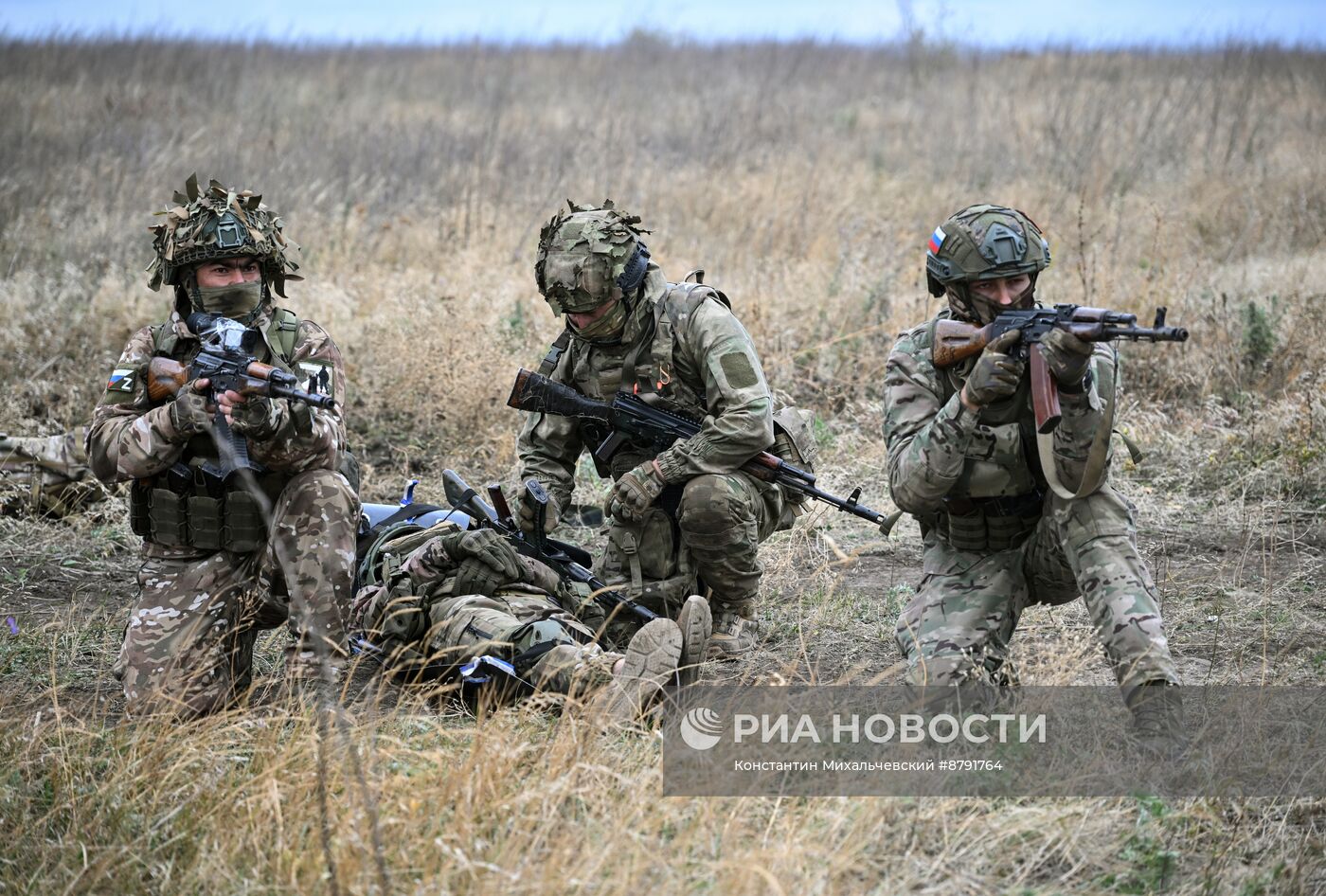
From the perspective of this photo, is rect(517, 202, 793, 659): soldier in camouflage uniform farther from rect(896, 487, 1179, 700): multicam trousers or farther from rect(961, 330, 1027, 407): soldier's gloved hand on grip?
rect(961, 330, 1027, 407): soldier's gloved hand on grip

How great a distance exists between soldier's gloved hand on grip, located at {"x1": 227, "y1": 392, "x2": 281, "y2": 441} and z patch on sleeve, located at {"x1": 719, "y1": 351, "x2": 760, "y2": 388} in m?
1.63

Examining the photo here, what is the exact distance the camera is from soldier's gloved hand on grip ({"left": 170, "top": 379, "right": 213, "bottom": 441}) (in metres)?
4.06

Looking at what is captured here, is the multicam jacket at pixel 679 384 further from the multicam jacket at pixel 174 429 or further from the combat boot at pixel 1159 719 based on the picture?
the combat boot at pixel 1159 719

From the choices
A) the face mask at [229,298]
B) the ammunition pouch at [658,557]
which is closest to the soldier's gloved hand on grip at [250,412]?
the face mask at [229,298]

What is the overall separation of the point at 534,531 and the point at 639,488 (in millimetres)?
459

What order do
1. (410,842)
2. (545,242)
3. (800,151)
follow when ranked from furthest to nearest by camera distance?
1. (800,151)
2. (545,242)
3. (410,842)

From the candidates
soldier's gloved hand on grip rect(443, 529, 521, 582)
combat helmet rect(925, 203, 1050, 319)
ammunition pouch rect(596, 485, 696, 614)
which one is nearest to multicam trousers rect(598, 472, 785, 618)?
ammunition pouch rect(596, 485, 696, 614)

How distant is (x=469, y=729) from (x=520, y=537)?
50.9 inches

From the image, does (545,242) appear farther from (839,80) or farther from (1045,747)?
(839,80)

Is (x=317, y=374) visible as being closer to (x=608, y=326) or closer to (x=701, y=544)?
(x=608, y=326)

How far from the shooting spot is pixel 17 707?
4.12m

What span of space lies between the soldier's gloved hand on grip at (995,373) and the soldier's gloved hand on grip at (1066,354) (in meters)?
0.10

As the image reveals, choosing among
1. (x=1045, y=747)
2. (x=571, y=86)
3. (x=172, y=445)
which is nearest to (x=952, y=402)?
(x=1045, y=747)

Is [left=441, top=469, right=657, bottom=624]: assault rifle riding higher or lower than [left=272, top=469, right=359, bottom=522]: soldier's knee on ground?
lower
